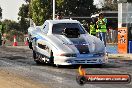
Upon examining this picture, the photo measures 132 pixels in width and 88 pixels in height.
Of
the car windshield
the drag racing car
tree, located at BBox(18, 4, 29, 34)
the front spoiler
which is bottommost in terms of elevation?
the front spoiler

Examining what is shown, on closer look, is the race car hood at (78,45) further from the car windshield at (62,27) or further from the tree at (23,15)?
the tree at (23,15)

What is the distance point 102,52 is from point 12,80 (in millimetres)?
4805

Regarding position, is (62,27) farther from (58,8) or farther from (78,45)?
(58,8)

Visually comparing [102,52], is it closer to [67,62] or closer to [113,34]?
[67,62]

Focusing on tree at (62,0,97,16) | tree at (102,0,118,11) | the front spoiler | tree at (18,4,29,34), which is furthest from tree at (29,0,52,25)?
the front spoiler

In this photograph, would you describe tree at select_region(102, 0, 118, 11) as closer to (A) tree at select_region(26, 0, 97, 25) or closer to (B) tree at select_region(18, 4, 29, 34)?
(B) tree at select_region(18, 4, 29, 34)

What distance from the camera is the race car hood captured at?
48.8ft

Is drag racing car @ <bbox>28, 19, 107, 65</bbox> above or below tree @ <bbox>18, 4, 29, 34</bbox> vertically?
below

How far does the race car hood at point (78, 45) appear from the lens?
48.8 ft

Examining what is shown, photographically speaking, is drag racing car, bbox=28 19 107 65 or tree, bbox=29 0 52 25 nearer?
drag racing car, bbox=28 19 107 65

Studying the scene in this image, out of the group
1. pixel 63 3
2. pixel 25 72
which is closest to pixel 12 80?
pixel 25 72

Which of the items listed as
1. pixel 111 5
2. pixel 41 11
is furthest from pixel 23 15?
pixel 111 5

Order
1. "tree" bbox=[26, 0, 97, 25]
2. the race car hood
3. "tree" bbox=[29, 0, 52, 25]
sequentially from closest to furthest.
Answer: the race car hood → "tree" bbox=[29, 0, 52, 25] → "tree" bbox=[26, 0, 97, 25]

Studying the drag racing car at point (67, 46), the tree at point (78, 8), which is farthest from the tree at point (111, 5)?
the drag racing car at point (67, 46)
